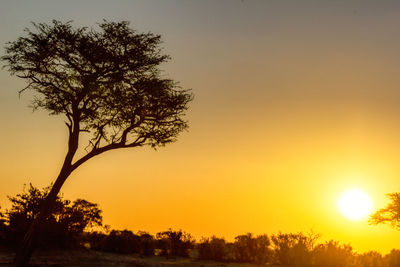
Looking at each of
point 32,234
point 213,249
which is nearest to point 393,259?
point 213,249

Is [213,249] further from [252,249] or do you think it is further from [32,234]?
[32,234]

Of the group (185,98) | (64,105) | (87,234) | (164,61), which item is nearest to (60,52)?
(64,105)

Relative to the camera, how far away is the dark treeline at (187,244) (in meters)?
24.3

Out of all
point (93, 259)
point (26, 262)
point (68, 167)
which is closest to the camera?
point (26, 262)

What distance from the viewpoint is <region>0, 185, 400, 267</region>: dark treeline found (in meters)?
Result: 24.3

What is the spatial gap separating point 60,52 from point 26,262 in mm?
10843

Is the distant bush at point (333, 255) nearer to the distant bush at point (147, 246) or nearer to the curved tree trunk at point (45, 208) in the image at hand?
the distant bush at point (147, 246)

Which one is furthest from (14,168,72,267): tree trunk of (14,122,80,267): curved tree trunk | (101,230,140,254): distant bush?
(101,230,140,254): distant bush

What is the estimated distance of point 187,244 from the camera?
94.5 feet

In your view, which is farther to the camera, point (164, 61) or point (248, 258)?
point (248, 258)

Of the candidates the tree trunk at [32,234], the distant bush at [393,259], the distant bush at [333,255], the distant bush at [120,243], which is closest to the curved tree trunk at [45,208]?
the tree trunk at [32,234]

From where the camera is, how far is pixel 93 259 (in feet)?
69.2

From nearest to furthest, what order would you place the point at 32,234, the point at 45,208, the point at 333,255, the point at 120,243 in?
the point at 32,234 → the point at 45,208 → the point at 333,255 → the point at 120,243

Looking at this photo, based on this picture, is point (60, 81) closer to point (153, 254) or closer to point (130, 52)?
point (130, 52)
